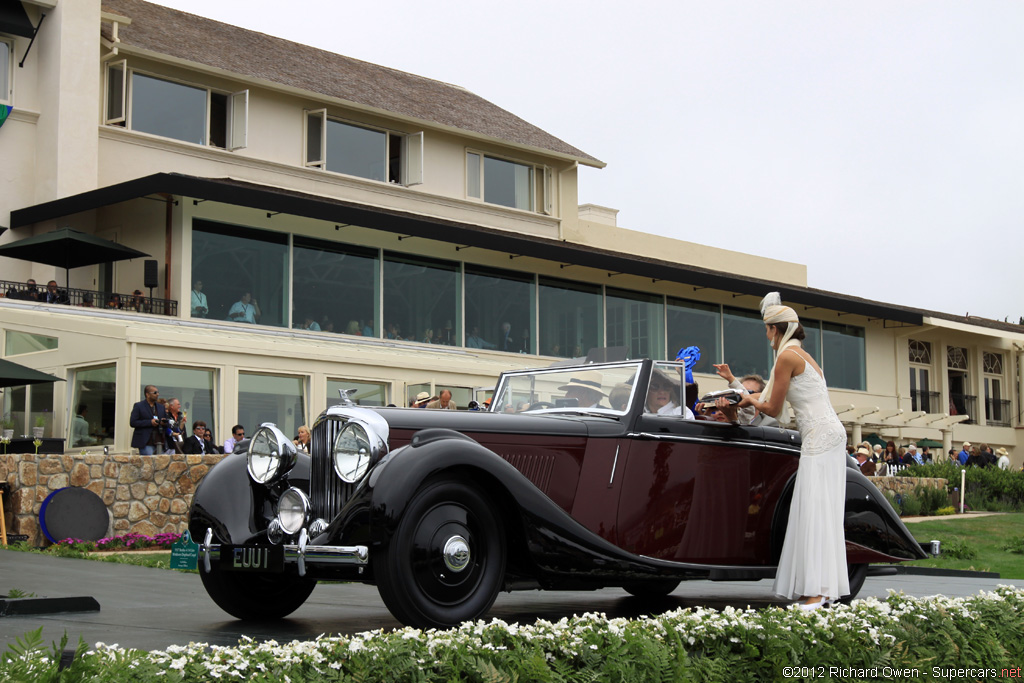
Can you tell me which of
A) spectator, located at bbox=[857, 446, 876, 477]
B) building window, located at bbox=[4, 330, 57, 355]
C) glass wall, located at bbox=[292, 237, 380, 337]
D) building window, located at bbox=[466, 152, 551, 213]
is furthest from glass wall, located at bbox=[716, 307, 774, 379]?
building window, located at bbox=[4, 330, 57, 355]

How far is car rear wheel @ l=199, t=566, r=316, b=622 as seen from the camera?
668 centimetres

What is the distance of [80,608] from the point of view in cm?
696

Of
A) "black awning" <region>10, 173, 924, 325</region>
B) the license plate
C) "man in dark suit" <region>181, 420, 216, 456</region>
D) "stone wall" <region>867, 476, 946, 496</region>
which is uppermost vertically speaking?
"black awning" <region>10, 173, 924, 325</region>

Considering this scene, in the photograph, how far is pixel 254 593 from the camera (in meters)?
6.75

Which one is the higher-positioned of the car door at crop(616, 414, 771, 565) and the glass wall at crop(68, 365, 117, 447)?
the glass wall at crop(68, 365, 117, 447)

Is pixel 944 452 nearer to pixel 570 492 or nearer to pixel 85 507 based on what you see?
pixel 85 507

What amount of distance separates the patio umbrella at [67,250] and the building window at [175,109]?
3.73m

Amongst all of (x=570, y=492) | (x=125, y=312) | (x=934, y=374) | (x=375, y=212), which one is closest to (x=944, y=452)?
(x=934, y=374)

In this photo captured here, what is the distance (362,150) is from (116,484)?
45.2 feet

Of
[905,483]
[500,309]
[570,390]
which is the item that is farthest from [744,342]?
[570,390]

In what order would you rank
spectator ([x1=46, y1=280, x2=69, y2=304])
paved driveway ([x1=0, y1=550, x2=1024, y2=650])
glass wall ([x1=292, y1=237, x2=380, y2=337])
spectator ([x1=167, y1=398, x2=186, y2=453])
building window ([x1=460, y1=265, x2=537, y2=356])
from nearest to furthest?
paved driveway ([x1=0, y1=550, x2=1024, y2=650]) < spectator ([x1=167, y1=398, x2=186, y2=453]) < spectator ([x1=46, y1=280, x2=69, y2=304]) < glass wall ([x1=292, y1=237, x2=380, y2=337]) < building window ([x1=460, y1=265, x2=537, y2=356])

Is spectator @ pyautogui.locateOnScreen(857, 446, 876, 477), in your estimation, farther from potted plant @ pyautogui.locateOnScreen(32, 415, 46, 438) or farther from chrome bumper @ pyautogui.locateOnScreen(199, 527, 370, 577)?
chrome bumper @ pyautogui.locateOnScreen(199, 527, 370, 577)

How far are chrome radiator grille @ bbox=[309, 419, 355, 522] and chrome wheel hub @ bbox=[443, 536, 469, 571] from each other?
85 centimetres

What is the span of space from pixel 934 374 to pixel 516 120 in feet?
55.2
